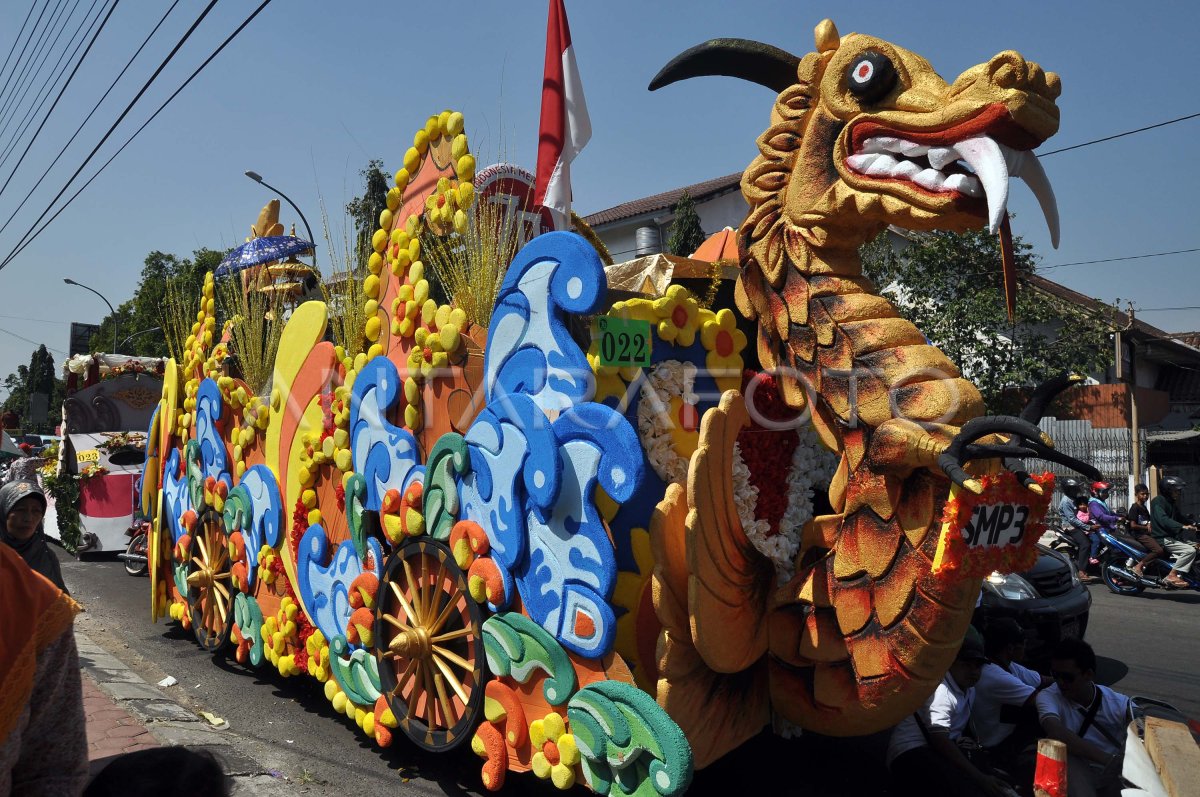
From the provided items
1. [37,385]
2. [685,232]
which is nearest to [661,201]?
[685,232]

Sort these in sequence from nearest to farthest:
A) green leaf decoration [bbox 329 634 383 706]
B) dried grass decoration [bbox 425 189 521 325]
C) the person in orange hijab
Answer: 1. the person in orange hijab
2. dried grass decoration [bbox 425 189 521 325]
3. green leaf decoration [bbox 329 634 383 706]

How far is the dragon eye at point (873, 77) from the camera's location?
358 centimetres

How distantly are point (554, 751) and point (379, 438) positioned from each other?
193 centimetres

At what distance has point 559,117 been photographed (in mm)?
6043

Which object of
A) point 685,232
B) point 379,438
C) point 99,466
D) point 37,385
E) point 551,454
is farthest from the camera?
point 37,385

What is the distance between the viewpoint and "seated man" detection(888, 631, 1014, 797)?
4184 millimetres

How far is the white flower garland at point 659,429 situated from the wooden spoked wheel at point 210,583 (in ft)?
13.2

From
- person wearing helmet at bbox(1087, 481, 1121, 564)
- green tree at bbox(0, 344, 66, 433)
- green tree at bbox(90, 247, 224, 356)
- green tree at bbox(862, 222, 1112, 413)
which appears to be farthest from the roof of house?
green tree at bbox(0, 344, 66, 433)

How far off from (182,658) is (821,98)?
250 inches

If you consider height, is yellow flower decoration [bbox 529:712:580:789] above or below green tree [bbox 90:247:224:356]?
below

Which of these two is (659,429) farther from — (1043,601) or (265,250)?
(265,250)

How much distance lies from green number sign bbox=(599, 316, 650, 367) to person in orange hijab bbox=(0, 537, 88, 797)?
7.34 ft

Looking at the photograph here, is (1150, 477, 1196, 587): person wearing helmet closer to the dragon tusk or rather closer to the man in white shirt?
the man in white shirt

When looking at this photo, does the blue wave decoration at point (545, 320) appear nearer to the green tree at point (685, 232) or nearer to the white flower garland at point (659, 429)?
the white flower garland at point (659, 429)
